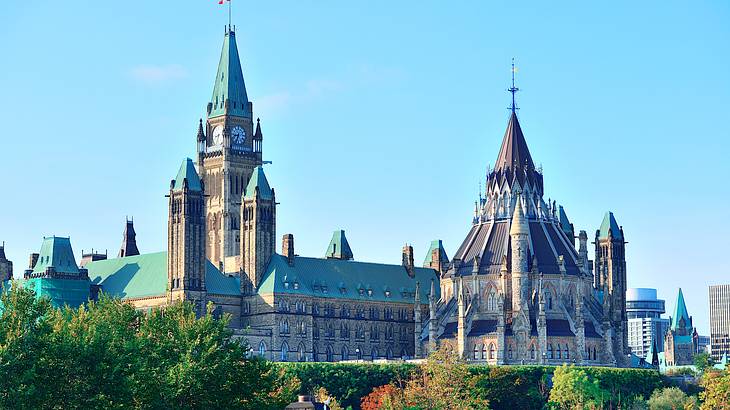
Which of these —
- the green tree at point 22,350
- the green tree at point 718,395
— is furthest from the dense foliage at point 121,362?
the green tree at point 718,395

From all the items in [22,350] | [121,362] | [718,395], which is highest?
[22,350]

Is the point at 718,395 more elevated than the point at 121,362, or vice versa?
the point at 121,362

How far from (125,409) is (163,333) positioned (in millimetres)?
12375

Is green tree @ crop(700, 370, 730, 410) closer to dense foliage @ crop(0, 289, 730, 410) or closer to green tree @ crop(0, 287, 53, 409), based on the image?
dense foliage @ crop(0, 289, 730, 410)

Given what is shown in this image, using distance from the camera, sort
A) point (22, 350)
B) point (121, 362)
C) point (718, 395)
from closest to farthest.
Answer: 1. point (22, 350)
2. point (121, 362)
3. point (718, 395)

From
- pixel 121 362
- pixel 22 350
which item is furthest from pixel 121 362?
pixel 22 350

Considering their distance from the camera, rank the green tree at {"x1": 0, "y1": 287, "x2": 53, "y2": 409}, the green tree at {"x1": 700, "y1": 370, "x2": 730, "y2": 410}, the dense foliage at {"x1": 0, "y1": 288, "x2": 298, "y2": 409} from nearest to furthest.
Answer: the green tree at {"x1": 0, "y1": 287, "x2": 53, "y2": 409}
the dense foliage at {"x1": 0, "y1": 288, "x2": 298, "y2": 409}
the green tree at {"x1": 700, "y1": 370, "x2": 730, "y2": 410}

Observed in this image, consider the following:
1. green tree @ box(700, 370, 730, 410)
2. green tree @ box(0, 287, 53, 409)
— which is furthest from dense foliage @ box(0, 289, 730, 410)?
green tree @ box(700, 370, 730, 410)

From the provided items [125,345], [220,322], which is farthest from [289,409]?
[125,345]

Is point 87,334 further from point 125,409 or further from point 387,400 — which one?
point 387,400

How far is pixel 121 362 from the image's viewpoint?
135375 mm

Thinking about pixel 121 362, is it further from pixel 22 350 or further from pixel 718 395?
pixel 718 395

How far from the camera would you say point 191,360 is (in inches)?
5645

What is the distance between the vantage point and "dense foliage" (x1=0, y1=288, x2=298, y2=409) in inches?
5133
